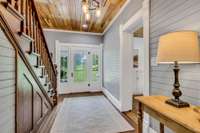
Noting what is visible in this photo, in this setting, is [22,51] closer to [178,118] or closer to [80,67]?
[178,118]

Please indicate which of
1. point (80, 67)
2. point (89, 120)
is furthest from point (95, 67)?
point (89, 120)

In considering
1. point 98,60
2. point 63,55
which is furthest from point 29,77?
point 98,60

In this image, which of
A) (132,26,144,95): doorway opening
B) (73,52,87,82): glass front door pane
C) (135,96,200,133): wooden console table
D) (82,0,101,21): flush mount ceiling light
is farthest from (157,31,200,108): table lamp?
(73,52,87,82): glass front door pane

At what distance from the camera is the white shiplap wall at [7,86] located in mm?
1385

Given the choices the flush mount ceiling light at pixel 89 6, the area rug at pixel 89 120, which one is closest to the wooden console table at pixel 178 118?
the area rug at pixel 89 120

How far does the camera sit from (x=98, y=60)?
22.7 ft

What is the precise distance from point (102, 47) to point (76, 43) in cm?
121

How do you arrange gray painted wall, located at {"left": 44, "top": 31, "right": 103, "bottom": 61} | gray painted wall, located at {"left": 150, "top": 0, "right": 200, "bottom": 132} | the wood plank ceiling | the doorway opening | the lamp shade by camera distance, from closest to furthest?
the lamp shade
gray painted wall, located at {"left": 150, "top": 0, "right": 200, "bottom": 132}
the wood plank ceiling
gray painted wall, located at {"left": 44, "top": 31, "right": 103, "bottom": 61}
the doorway opening

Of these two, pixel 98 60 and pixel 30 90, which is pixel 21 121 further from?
pixel 98 60

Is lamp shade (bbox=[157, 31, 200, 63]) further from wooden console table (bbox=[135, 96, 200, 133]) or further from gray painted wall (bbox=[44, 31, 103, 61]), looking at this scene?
gray painted wall (bbox=[44, 31, 103, 61])

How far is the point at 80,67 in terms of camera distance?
264 inches

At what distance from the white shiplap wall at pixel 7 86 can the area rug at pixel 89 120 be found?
4.37 feet

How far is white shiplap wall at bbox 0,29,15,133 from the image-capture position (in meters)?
1.38

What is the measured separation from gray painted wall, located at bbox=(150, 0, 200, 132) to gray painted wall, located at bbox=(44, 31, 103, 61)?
179 inches
